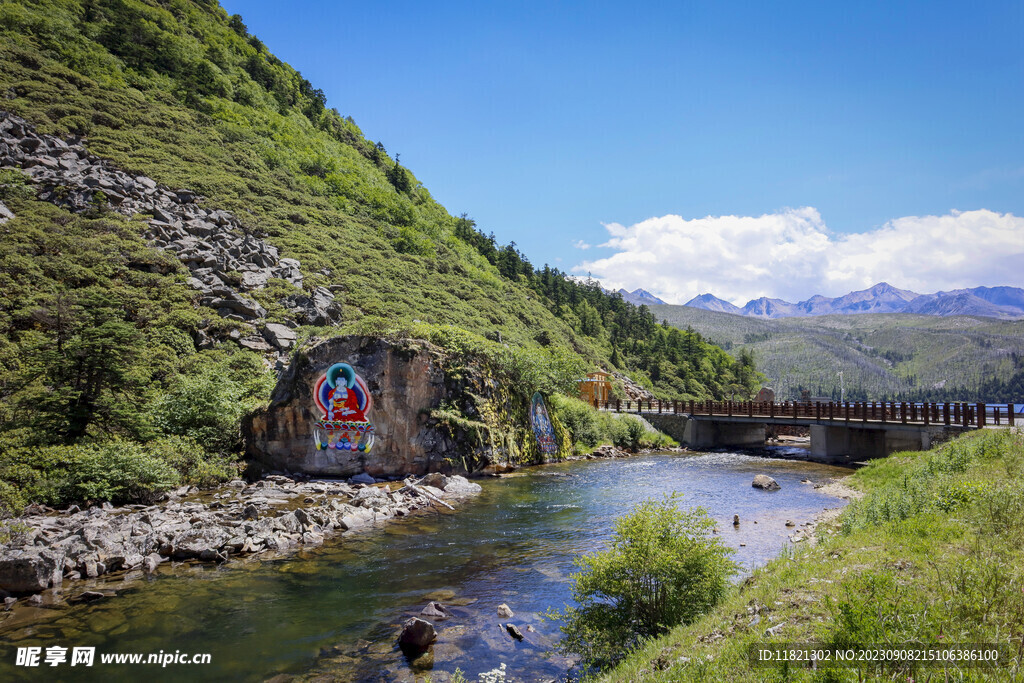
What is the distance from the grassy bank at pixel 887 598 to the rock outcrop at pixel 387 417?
2036cm

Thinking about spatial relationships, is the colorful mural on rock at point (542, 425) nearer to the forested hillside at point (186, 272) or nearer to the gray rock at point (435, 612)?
the forested hillside at point (186, 272)

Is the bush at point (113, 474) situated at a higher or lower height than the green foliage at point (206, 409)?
lower

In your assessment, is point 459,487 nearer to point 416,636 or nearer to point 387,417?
point 387,417

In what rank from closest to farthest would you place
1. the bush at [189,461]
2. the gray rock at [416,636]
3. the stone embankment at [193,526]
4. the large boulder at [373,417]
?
the gray rock at [416,636]
the stone embankment at [193,526]
the bush at [189,461]
the large boulder at [373,417]

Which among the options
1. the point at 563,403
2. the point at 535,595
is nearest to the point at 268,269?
the point at 563,403

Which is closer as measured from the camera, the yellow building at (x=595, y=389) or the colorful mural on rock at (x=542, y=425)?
the colorful mural on rock at (x=542, y=425)

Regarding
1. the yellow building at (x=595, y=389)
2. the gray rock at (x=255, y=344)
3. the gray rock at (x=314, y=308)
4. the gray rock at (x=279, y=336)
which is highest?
the gray rock at (x=314, y=308)

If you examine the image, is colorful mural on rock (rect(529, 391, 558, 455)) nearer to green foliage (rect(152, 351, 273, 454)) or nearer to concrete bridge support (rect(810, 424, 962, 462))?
green foliage (rect(152, 351, 273, 454))

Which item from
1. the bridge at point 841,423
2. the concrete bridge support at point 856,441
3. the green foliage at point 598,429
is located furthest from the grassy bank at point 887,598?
the green foliage at point 598,429

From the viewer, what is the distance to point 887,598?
6.34 metres

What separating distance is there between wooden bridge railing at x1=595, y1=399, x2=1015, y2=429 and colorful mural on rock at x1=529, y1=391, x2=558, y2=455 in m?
19.5

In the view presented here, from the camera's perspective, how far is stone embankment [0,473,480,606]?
12.7m

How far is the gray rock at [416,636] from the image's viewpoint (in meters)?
10.0

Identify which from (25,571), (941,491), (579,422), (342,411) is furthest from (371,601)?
(579,422)
